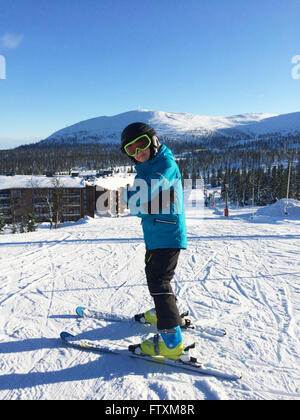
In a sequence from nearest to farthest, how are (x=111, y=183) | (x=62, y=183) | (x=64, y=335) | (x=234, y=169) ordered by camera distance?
1. (x=64, y=335)
2. (x=62, y=183)
3. (x=111, y=183)
4. (x=234, y=169)

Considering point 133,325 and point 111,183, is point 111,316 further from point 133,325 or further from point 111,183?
point 111,183

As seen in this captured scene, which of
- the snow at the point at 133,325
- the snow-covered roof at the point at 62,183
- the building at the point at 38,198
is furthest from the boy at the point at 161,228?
the building at the point at 38,198

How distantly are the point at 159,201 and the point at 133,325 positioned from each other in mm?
1428

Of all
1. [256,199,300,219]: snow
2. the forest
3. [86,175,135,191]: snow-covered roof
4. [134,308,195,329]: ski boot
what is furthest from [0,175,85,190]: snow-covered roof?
[134,308,195,329]: ski boot

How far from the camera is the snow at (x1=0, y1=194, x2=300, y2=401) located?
5.78 ft

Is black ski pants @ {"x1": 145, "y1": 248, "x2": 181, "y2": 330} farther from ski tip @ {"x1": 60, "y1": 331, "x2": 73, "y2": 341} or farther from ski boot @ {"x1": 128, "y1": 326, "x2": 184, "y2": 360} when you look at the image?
ski tip @ {"x1": 60, "y1": 331, "x2": 73, "y2": 341}

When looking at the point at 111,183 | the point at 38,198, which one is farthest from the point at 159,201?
the point at 38,198

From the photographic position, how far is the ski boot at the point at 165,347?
203cm

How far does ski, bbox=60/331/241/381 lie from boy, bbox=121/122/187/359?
0.05 meters

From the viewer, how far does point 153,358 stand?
2018mm

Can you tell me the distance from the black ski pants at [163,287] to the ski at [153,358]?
26 centimetres

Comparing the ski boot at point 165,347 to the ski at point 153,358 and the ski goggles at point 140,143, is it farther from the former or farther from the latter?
the ski goggles at point 140,143
